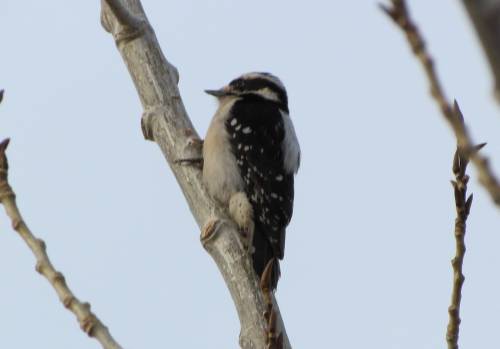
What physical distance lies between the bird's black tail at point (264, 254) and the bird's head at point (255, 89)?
5.03 feet

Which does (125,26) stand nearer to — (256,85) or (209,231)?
(209,231)

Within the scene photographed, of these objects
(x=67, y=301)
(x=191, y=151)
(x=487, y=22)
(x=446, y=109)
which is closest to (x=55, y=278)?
(x=67, y=301)

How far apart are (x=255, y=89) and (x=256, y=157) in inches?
35.4

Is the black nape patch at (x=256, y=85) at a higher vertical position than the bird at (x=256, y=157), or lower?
higher

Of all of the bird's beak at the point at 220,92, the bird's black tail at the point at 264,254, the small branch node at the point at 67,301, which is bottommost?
the bird's black tail at the point at 264,254

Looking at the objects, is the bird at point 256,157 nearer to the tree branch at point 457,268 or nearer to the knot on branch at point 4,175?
the knot on branch at point 4,175

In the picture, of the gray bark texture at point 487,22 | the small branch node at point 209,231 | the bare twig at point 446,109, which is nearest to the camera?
the gray bark texture at point 487,22

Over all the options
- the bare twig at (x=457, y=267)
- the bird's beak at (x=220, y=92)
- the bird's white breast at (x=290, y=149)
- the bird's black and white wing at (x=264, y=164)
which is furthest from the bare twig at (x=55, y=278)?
the bird's beak at (x=220, y=92)

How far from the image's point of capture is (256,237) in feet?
17.3

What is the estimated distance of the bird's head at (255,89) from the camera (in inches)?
258

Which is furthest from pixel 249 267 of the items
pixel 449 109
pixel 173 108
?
pixel 449 109

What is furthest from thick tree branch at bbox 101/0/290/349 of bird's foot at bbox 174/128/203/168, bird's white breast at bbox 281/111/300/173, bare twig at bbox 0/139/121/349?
bare twig at bbox 0/139/121/349

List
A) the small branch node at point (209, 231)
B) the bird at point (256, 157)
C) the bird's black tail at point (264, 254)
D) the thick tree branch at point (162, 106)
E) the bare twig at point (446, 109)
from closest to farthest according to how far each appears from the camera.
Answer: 1. the bare twig at point (446, 109)
2. the small branch node at point (209, 231)
3. the thick tree branch at point (162, 106)
4. the bird's black tail at point (264, 254)
5. the bird at point (256, 157)

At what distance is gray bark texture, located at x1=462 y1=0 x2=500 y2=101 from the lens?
824mm
